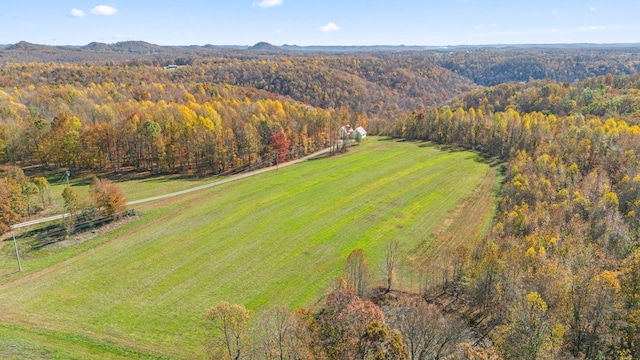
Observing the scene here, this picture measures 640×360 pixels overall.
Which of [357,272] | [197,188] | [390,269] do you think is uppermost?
[197,188]

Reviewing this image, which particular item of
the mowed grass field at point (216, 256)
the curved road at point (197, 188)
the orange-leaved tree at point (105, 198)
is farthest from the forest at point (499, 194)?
the orange-leaved tree at point (105, 198)

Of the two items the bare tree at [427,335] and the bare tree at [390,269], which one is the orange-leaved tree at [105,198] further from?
the bare tree at [427,335]

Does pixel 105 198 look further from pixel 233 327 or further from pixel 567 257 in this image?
pixel 567 257

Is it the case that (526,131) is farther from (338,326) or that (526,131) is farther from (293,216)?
(338,326)

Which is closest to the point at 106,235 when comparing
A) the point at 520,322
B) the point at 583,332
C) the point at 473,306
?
the point at 473,306

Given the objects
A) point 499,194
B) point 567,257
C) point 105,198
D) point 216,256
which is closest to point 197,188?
point 105,198
